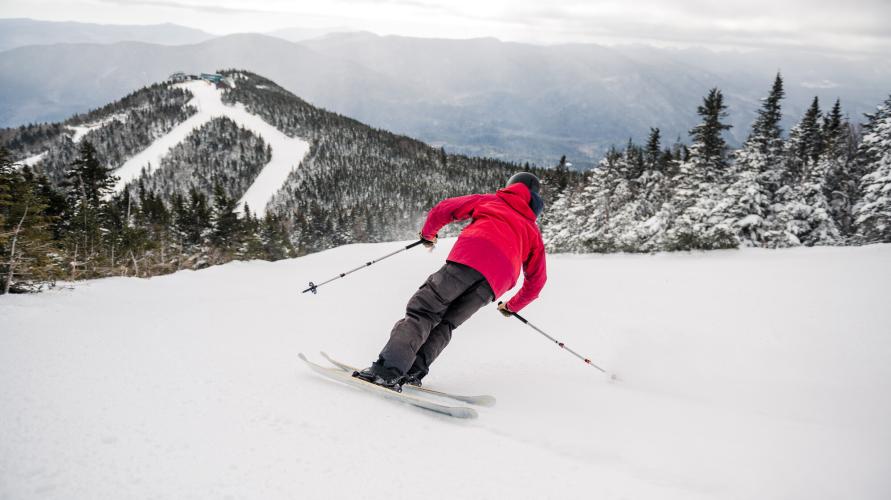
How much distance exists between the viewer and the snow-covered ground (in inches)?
92.4

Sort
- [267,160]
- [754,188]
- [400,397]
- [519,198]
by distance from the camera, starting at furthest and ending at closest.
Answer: [267,160] → [754,188] → [519,198] → [400,397]

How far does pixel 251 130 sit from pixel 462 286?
7003 inches

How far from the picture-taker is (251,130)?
158750 millimetres

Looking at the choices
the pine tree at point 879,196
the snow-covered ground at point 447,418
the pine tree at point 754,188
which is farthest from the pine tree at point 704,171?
the snow-covered ground at point 447,418

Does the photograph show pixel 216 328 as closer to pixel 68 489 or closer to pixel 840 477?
pixel 68 489

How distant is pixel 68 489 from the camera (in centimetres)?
198

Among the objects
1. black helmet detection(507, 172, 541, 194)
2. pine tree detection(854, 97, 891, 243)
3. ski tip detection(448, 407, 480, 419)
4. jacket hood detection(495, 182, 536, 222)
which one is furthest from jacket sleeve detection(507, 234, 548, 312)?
pine tree detection(854, 97, 891, 243)

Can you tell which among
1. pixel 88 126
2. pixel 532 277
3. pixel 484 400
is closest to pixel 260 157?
pixel 88 126

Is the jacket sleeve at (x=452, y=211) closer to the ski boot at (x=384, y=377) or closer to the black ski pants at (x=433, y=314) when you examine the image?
the black ski pants at (x=433, y=314)

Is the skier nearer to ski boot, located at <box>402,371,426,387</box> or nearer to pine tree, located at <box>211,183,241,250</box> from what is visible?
ski boot, located at <box>402,371,426,387</box>

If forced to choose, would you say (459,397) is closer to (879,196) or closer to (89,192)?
(879,196)

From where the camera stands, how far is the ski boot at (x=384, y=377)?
3.66m

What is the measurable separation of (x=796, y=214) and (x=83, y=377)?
1037 inches

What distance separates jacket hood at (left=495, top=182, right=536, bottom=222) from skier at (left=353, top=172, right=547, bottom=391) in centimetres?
1
